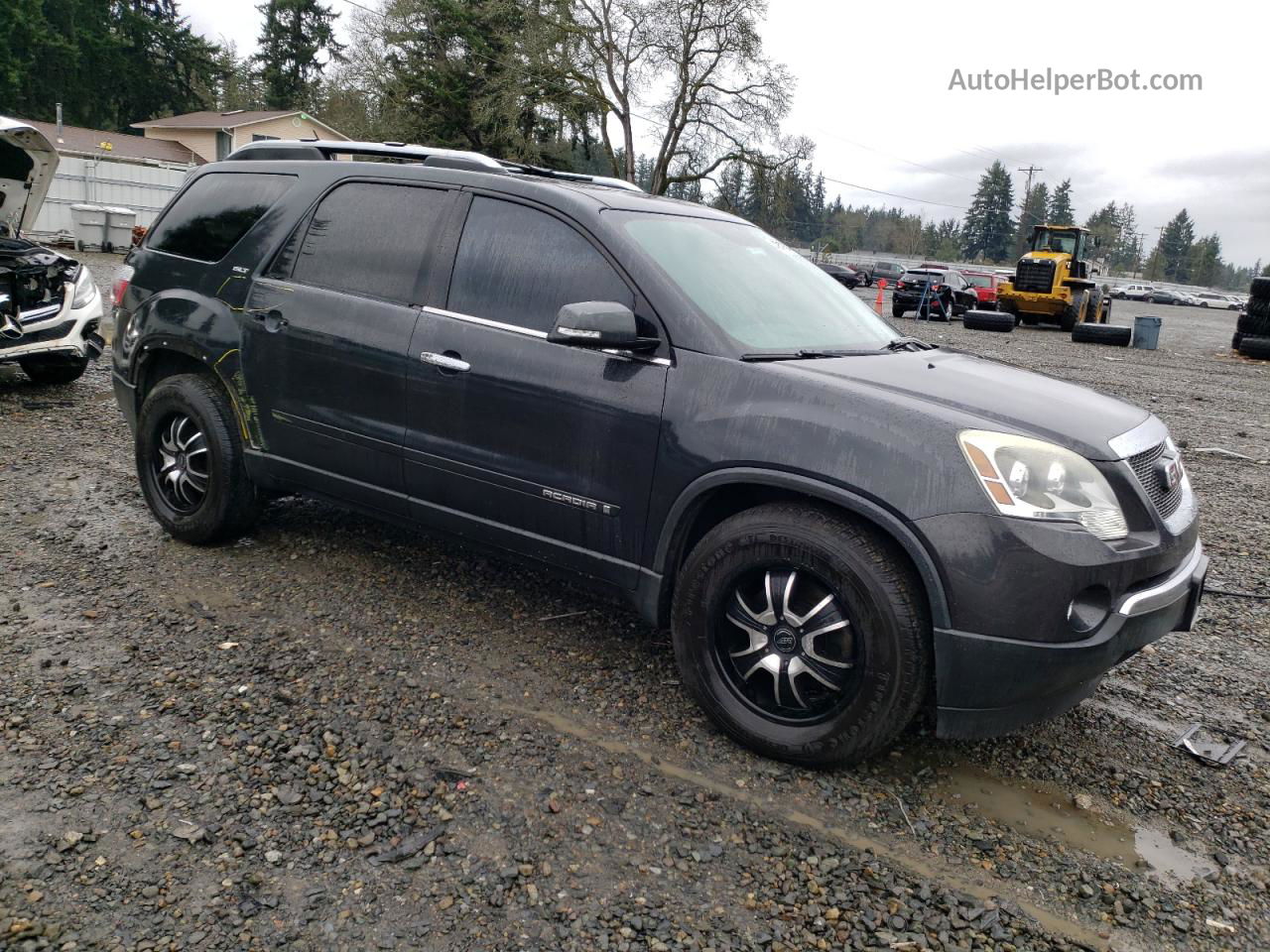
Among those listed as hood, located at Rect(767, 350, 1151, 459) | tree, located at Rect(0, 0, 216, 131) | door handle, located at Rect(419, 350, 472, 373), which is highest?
tree, located at Rect(0, 0, 216, 131)

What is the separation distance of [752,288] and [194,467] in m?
2.79

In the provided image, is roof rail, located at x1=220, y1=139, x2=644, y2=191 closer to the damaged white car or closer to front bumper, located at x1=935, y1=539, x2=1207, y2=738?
front bumper, located at x1=935, y1=539, x2=1207, y2=738

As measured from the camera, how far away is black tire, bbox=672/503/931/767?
2.71 meters

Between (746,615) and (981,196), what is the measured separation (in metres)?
128

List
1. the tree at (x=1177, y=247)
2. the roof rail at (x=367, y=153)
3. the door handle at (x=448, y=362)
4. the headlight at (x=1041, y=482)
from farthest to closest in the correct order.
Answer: the tree at (x=1177, y=247)
the roof rail at (x=367, y=153)
the door handle at (x=448, y=362)
the headlight at (x=1041, y=482)

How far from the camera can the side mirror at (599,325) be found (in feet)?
9.97

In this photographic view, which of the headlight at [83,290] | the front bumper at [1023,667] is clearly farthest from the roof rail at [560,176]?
the headlight at [83,290]

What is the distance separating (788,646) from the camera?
9.55ft

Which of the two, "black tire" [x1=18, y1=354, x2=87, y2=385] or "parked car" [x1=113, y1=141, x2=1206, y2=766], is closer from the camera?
"parked car" [x1=113, y1=141, x2=1206, y2=766]

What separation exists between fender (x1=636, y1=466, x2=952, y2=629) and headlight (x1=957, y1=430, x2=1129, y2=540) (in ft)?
0.88

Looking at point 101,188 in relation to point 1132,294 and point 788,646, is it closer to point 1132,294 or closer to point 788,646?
point 788,646

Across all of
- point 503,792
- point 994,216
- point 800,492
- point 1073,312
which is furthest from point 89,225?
point 994,216

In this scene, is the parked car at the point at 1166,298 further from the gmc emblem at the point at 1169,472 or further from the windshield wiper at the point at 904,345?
the gmc emblem at the point at 1169,472

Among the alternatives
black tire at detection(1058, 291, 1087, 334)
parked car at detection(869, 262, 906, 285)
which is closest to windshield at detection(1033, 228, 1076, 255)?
black tire at detection(1058, 291, 1087, 334)
